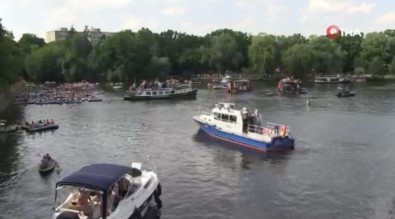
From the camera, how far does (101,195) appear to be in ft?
106

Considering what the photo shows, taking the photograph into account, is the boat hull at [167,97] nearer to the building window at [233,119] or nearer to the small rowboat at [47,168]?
the building window at [233,119]

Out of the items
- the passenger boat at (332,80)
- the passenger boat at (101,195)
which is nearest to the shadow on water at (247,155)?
the passenger boat at (101,195)

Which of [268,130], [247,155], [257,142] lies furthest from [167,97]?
[247,155]

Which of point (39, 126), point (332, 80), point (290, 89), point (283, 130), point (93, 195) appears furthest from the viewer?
point (332, 80)

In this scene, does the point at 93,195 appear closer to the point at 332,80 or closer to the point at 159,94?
the point at 159,94

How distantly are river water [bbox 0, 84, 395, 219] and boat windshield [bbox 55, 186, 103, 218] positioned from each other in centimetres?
705

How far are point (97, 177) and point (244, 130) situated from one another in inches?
1332

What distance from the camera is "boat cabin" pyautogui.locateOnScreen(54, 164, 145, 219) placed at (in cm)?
3212

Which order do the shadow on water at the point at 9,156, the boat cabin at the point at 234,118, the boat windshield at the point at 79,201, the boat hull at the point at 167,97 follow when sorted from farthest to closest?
the boat hull at the point at 167,97 < the boat cabin at the point at 234,118 < the shadow on water at the point at 9,156 < the boat windshield at the point at 79,201

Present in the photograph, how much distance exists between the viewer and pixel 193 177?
49.7 m

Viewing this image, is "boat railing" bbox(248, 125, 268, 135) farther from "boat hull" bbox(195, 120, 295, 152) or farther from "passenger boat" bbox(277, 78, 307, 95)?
"passenger boat" bbox(277, 78, 307, 95)

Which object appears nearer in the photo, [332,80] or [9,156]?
[9,156]

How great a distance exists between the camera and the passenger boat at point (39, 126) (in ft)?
247

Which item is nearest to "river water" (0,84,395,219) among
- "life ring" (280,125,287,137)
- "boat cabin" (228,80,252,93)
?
"life ring" (280,125,287,137)
